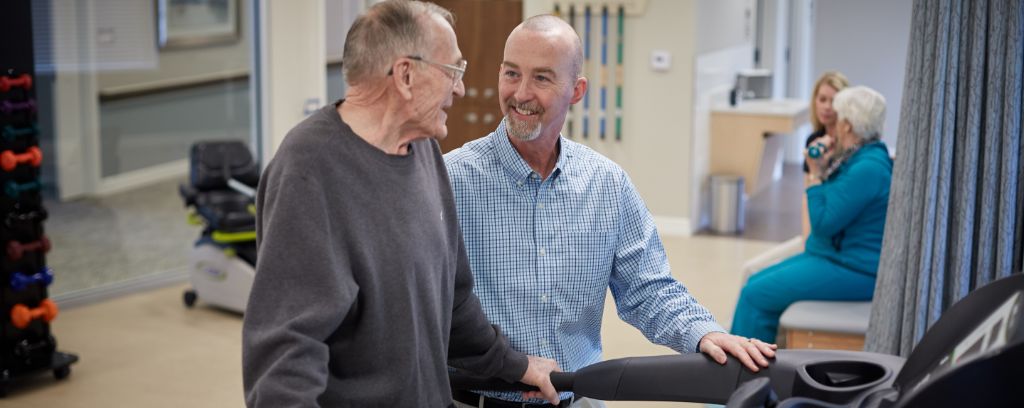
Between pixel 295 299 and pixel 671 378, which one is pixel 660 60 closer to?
pixel 671 378

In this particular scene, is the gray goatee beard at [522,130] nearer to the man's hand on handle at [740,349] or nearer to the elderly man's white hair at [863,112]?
the man's hand on handle at [740,349]

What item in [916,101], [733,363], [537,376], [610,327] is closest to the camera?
[733,363]

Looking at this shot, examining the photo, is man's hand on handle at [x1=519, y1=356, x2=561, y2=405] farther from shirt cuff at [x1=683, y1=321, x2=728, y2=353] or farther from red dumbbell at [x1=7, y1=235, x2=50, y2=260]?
red dumbbell at [x1=7, y1=235, x2=50, y2=260]

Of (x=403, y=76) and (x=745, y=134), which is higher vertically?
(x=403, y=76)

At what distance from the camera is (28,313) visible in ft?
15.9

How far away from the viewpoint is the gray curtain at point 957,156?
2863 millimetres

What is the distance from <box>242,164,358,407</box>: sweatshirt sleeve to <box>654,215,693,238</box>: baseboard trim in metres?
6.69

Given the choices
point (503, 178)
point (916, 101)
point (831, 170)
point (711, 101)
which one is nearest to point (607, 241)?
point (503, 178)

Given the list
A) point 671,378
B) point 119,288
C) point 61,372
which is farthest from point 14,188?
point 671,378

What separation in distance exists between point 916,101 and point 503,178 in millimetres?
1229

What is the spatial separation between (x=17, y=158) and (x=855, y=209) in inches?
131

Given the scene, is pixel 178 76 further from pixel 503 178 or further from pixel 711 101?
pixel 503 178

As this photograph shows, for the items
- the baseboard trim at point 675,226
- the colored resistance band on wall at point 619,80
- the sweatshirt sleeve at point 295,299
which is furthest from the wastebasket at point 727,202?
the sweatshirt sleeve at point 295,299

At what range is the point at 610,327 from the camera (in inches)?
235
